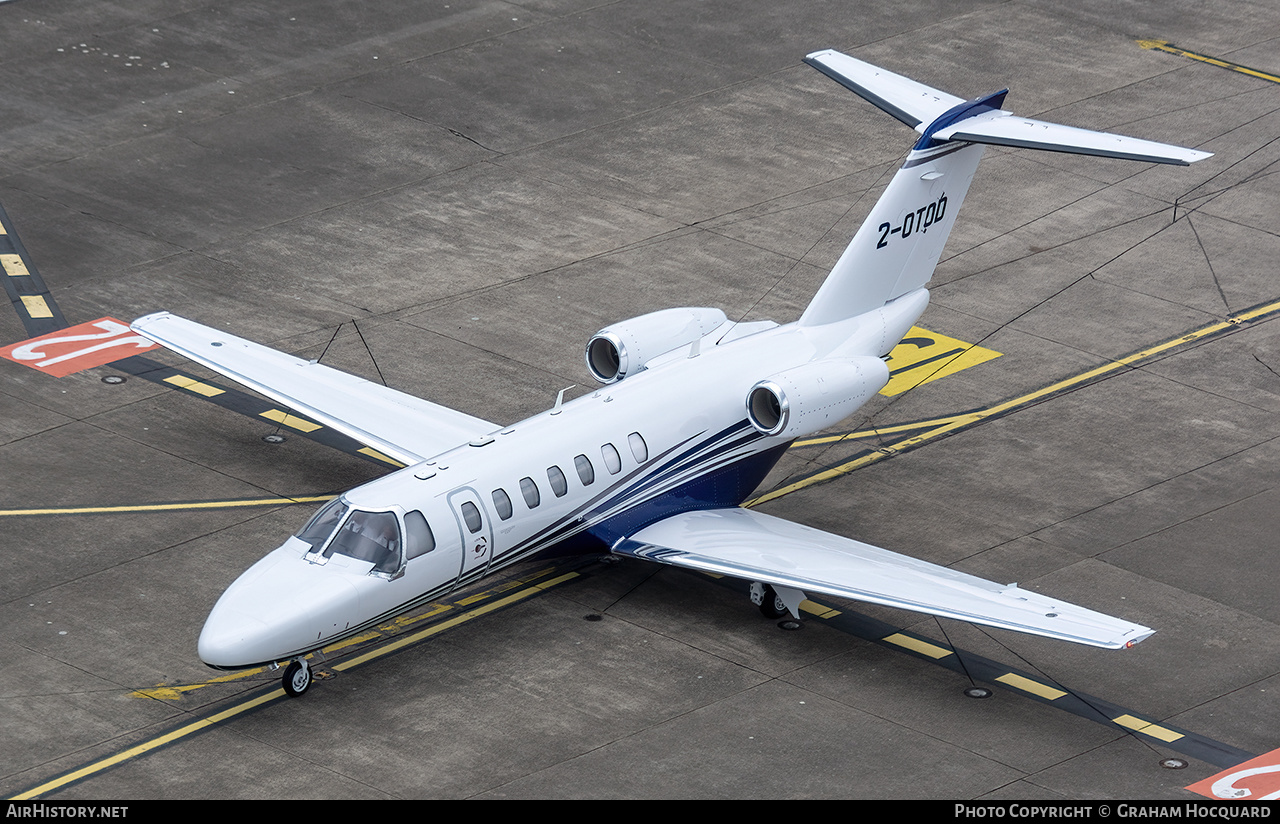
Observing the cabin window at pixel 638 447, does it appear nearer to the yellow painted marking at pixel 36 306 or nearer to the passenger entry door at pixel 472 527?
the passenger entry door at pixel 472 527

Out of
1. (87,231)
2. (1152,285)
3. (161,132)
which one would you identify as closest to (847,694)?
(1152,285)

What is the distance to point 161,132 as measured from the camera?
39.9m

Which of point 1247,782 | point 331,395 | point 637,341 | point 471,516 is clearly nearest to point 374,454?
point 331,395

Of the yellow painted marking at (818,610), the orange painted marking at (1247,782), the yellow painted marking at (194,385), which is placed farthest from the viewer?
the yellow painted marking at (194,385)

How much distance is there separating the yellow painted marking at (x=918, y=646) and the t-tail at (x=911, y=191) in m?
5.27

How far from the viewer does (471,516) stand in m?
23.2

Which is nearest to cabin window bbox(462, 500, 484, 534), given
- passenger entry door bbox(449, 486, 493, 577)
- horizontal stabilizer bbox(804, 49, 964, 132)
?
passenger entry door bbox(449, 486, 493, 577)

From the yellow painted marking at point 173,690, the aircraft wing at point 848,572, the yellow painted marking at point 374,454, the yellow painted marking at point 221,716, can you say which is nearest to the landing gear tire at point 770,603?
the aircraft wing at point 848,572

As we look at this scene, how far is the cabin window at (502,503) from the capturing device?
2345 centimetres

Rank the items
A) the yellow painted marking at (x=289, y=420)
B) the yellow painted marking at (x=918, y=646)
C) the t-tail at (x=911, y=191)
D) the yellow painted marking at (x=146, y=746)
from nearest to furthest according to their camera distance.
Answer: the yellow painted marking at (x=146, y=746) < the yellow painted marking at (x=918, y=646) < the t-tail at (x=911, y=191) < the yellow painted marking at (x=289, y=420)

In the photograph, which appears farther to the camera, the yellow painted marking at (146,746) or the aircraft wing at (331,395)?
the aircraft wing at (331,395)

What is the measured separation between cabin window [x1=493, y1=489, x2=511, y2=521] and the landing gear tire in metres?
3.58

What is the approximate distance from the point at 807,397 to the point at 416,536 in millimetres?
5947

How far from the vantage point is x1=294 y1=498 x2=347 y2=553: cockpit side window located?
73.7 feet
